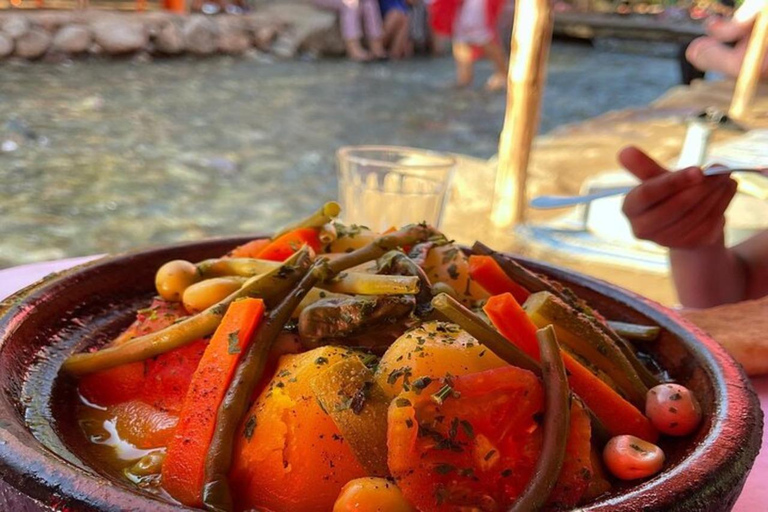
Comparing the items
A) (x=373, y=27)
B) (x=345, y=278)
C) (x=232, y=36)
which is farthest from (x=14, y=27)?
(x=345, y=278)

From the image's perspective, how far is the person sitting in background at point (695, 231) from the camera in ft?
6.10

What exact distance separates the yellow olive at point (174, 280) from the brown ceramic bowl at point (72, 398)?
150 millimetres

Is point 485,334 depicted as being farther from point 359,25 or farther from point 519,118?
point 359,25

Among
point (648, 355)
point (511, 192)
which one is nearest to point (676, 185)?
point (648, 355)

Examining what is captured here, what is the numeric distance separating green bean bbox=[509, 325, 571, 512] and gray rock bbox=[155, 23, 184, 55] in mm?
14395

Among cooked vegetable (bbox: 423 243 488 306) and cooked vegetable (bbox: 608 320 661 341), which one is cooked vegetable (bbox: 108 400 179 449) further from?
cooked vegetable (bbox: 608 320 661 341)

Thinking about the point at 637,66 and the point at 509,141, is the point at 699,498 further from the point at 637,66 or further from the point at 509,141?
the point at 637,66

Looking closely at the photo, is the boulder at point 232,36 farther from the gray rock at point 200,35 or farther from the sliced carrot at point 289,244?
the sliced carrot at point 289,244

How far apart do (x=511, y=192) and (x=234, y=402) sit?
17.5ft

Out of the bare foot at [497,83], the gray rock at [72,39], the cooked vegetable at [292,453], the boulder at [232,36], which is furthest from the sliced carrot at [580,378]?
the boulder at [232,36]

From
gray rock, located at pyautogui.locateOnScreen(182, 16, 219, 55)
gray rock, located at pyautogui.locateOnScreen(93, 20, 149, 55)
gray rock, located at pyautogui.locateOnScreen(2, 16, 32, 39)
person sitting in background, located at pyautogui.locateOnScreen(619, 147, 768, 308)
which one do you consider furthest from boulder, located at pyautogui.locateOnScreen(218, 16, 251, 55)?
person sitting in background, located at pyautogui.locateOnScreen(619, 147, 768, 308)

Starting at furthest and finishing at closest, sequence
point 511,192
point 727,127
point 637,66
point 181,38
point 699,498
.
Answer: point 637,66, point 181,38, point 511,192, point 727,127, point 699,498

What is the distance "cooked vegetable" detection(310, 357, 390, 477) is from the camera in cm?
88

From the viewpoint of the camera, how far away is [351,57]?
53.5 feet
